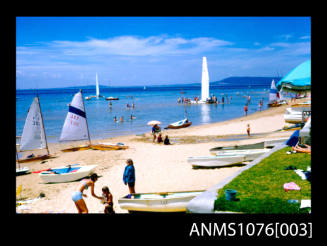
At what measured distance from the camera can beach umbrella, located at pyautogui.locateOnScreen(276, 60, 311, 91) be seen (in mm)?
6496

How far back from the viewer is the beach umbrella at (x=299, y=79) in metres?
6.50

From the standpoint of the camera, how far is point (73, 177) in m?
14.4

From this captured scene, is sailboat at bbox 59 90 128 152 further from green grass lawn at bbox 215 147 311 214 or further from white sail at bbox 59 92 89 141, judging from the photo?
green grass lawn at bbox 215 147 311 214

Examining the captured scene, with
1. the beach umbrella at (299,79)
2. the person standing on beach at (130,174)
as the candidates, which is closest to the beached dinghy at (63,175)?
the person standing on beach at (130,174)

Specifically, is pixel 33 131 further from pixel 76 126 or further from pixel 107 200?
pixel 107 200

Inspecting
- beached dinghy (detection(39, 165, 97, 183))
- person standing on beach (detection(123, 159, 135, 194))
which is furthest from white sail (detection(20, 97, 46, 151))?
person standing on beach (detection(123, 159, 135, 194))

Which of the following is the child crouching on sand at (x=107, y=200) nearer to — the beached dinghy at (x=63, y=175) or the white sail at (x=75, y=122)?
the beached dinghy at (x=63, y=175)

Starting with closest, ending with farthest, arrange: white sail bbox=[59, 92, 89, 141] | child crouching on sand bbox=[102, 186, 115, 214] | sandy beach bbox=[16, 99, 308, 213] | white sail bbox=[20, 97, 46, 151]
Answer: child crouching on sand bbox=[102, 186, 115, 214]
sandy beach bbox=[16, 99, 308, 213]
white sail bbox=[20, 97, 46, 151]
white sail bbox=[59, 92, 89, 141]

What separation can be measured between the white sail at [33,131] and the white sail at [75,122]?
1925mm

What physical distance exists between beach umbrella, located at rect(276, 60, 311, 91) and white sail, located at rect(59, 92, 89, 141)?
1726 centimetres

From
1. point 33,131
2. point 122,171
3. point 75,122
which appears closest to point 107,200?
point 122,171

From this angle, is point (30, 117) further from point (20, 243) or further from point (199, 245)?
point (199, 245)
